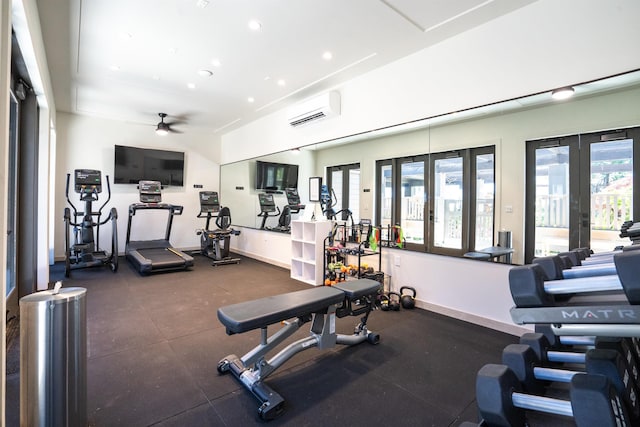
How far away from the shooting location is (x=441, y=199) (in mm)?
3834

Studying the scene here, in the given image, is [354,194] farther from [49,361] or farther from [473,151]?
[49,361]

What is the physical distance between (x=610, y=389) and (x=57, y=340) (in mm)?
2513

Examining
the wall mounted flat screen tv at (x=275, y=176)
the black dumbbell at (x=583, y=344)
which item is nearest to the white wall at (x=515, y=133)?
the black dumbbell at (x=583, y=344)

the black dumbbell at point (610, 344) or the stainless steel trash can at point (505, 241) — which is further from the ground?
the stainless steel trash can at point (505, 241)

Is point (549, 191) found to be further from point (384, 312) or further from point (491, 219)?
point (384, 312)

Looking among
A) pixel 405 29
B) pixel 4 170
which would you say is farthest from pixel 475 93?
pixel 4 170

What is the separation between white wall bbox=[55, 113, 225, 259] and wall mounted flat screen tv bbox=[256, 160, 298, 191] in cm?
203

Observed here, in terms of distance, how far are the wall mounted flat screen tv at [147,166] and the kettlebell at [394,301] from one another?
5987 millimetres

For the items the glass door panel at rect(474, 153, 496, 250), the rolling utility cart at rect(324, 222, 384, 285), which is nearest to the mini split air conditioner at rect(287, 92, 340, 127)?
the rolling utility cart at rect(324, 222, 384, 285)

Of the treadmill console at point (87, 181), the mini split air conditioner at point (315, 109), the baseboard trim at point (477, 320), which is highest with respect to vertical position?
the mini split air conditioner at point (315, 109)

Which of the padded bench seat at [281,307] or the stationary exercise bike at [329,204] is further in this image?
the stationary exercise bike at [329,204]

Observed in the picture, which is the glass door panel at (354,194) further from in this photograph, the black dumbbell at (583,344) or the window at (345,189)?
the black dumbbell at (583,344)

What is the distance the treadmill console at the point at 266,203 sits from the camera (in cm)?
688

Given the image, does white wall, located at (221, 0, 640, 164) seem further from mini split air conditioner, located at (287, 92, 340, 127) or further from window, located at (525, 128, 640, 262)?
window, located at (525, 128, 640, 262)
